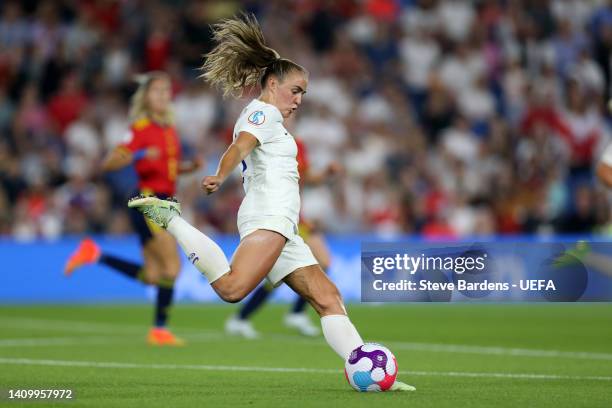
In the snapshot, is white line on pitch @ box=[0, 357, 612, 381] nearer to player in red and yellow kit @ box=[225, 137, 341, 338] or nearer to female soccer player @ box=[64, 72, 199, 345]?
female soccer player @ box=[64, 72, 199, 345]

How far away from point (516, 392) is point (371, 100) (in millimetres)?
15384

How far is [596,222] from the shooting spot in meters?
21.2

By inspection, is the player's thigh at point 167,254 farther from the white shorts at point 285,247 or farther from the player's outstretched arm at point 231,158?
the player's outstretched arm at point 231,158

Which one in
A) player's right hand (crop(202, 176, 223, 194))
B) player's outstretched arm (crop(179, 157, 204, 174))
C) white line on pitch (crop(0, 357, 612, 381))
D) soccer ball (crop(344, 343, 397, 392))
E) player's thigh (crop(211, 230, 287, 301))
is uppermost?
player's outstretched arm (crop(179, 157, 204, 174))

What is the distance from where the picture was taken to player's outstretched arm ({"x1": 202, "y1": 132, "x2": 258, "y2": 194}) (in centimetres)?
795

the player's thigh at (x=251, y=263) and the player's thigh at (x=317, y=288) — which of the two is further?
the player's thigh at (x=317, y=288)

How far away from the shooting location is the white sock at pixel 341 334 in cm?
873

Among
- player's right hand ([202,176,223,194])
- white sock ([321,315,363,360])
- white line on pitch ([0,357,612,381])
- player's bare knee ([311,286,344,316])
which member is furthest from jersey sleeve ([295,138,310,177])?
player's right hand ([202,176,223,194])

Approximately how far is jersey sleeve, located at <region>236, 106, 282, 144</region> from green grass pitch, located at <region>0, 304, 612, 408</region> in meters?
1.72

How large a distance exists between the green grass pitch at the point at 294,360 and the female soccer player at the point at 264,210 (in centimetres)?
66

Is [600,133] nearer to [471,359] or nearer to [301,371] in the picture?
[471,359]

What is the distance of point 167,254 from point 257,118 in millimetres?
4883

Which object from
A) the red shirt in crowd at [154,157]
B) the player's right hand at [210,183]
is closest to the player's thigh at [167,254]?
the red shirt in crowd at [154,157]

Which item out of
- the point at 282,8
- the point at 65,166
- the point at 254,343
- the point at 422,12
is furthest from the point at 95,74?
the point at 254,343
